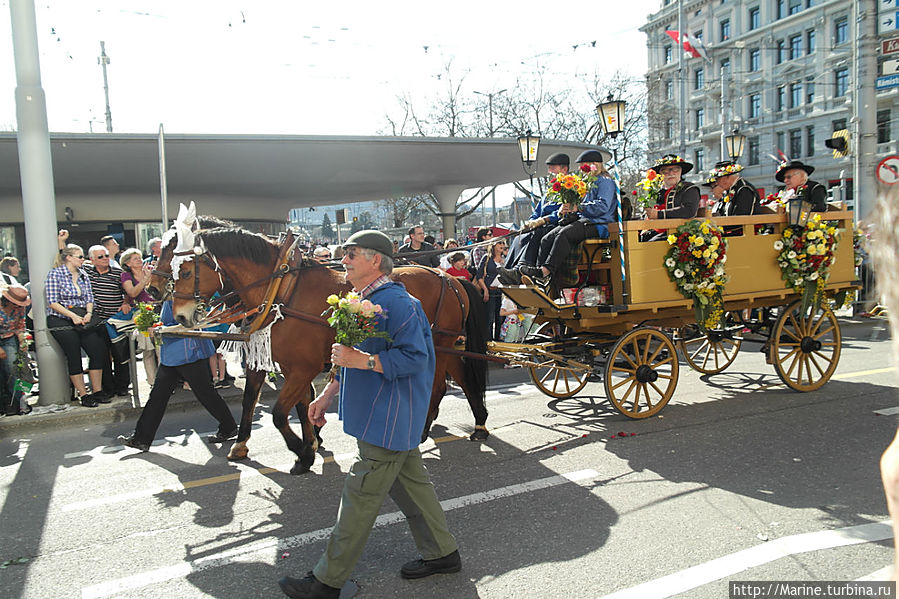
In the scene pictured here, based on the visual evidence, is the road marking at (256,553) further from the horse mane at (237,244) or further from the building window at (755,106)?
the building window at (755,106)

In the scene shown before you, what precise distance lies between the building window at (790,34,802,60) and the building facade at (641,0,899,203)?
2.7 inches

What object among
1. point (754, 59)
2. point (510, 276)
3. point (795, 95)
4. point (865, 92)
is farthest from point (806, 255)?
point (754, 59)

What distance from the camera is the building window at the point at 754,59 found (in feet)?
172

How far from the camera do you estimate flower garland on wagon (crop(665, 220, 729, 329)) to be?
6.55 meters

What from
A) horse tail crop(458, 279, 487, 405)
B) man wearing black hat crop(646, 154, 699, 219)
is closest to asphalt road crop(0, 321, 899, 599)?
horse tail crop(458, 279, 487, 405)

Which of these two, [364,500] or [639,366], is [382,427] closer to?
[364,500]

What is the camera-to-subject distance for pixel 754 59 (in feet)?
174

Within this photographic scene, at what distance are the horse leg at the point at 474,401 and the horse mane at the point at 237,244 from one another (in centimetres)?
212

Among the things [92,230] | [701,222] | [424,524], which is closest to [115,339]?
[424,524]

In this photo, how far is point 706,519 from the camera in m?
4.26

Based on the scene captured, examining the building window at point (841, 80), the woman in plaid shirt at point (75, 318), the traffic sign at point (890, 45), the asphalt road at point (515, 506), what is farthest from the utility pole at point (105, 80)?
the building window at point (841, 80)

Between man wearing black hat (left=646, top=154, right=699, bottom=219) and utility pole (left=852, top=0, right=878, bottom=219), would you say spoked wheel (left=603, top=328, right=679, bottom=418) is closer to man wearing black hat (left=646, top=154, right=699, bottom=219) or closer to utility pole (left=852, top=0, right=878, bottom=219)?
man wearing black hat (left=646, top=154, right=699, bottom=219)

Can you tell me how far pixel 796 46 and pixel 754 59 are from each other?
378cm

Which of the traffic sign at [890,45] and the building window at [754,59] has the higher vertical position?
the building window at [754,59]
